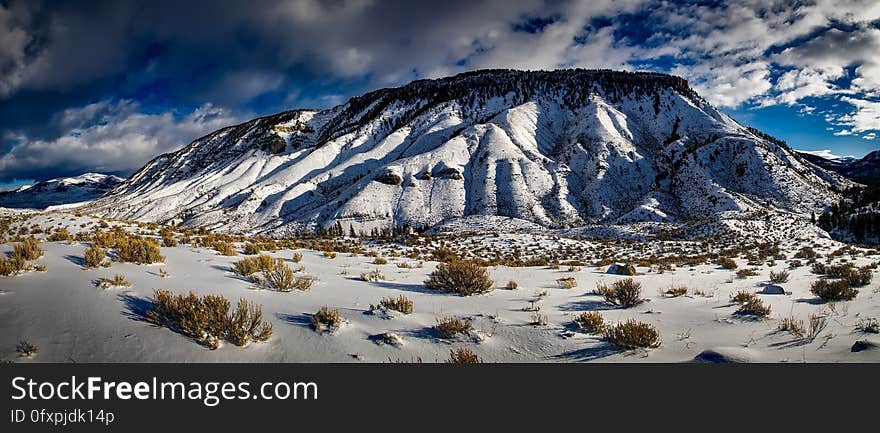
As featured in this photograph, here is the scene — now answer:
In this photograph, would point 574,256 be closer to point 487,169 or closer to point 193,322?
point 193,322

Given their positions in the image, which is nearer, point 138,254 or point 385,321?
point 385,321

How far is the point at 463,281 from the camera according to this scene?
25.4 feet

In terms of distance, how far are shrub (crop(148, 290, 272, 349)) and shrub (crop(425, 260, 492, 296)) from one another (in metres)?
3.93

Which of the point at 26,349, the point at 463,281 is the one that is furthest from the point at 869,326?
the point at 26,349

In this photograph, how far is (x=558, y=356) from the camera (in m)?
4.46

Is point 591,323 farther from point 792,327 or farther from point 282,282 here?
point 282,282

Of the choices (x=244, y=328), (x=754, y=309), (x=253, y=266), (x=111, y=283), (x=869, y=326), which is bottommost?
(x=869, y=326)

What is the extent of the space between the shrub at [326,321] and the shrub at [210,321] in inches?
24.1

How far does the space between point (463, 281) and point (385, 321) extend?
259cm

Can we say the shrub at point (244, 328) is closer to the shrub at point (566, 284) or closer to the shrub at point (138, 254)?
the shrub at point (138, 254)

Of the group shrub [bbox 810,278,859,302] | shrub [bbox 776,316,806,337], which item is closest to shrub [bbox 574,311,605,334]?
shrub [bbox 776,316,806,337]

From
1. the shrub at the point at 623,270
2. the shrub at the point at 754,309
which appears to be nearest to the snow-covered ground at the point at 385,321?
the shrub at the point at 754,309
